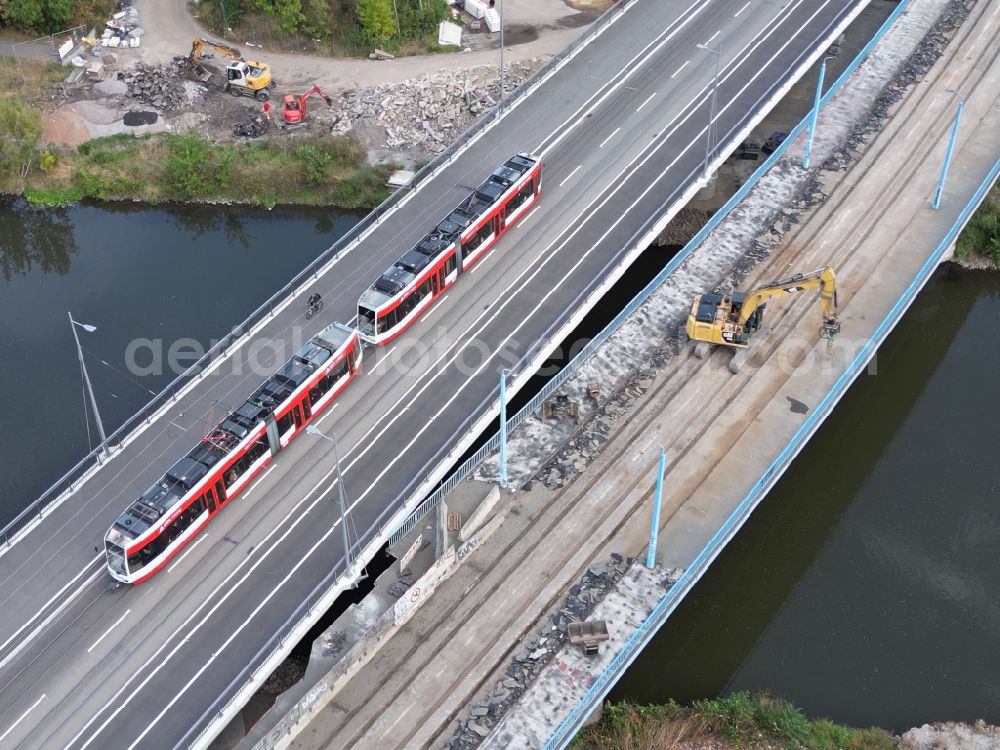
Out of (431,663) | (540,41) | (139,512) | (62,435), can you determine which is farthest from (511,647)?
(540,41)

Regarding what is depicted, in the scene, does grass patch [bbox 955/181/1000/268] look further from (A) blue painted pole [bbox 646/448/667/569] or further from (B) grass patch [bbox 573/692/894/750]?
(B) grass patch [bbox 573/692/894/750]

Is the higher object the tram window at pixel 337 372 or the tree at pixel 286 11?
the tree at pixel 286 11

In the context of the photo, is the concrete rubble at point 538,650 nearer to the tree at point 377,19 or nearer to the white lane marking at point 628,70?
the white lane marking at point 628,70

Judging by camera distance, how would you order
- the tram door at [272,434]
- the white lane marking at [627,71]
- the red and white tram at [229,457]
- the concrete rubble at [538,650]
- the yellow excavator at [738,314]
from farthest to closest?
the white lane marking at [627,71] < the yellow excavator at [738,314] < the tram door at [272,434] < the red and white tram at [229,457] < the concrete rubble at [538,650]

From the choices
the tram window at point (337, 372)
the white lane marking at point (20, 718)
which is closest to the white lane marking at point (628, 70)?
the tram window at point (337, 372)

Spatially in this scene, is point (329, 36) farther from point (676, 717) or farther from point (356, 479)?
point (676, 717)

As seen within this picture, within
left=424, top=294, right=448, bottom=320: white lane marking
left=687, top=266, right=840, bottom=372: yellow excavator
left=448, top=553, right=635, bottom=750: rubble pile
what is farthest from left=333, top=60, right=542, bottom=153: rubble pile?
left=448, top=553, right=635, bottom=750: rubble pile
